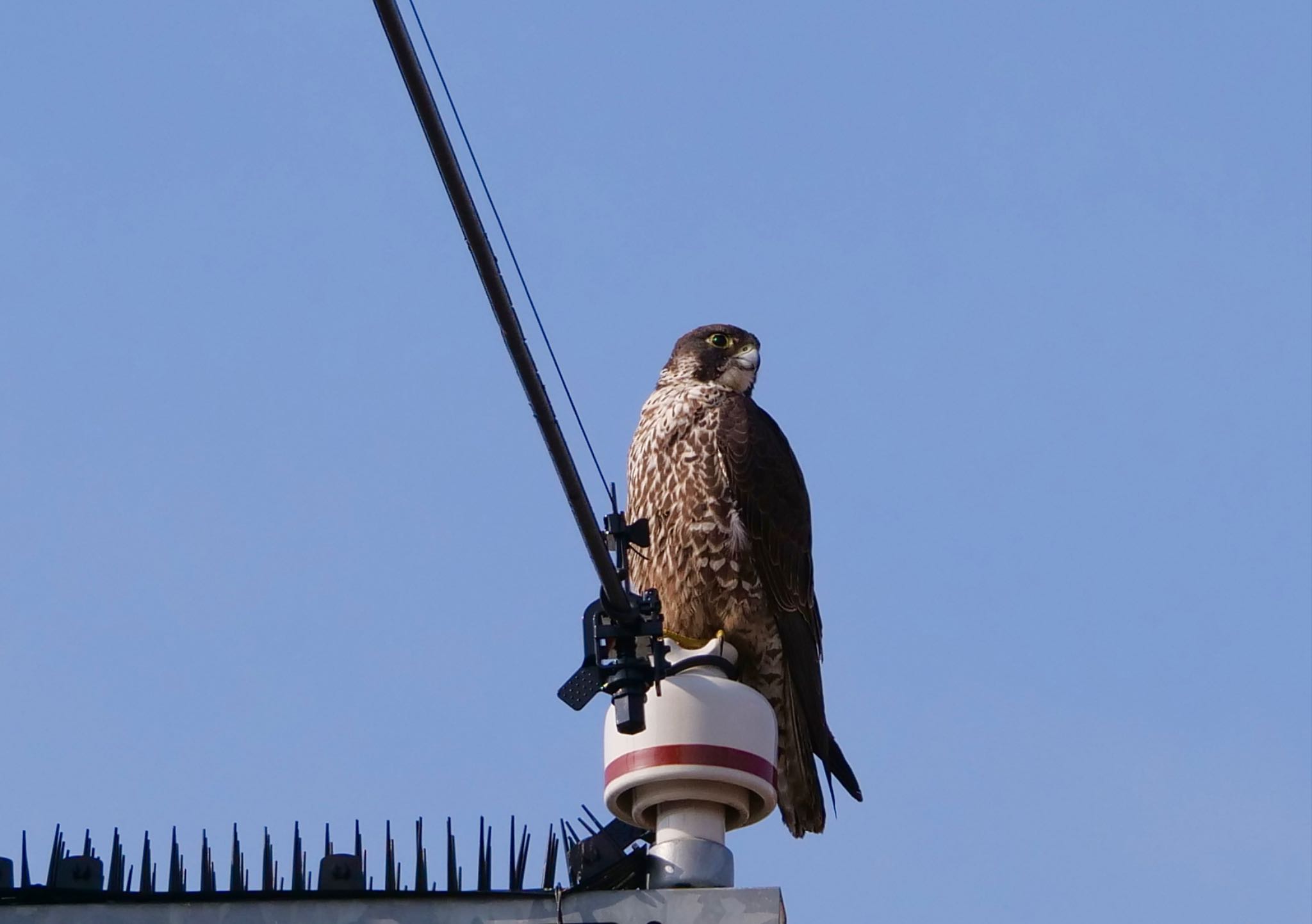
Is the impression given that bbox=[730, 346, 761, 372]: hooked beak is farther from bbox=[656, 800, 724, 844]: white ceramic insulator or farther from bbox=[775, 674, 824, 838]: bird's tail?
bbox=[656, 800, 724, 844]: white ceramic insulator

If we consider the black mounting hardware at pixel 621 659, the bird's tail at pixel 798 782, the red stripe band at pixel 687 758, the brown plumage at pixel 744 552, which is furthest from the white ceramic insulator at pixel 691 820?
the brown plumage at pixel 744 552

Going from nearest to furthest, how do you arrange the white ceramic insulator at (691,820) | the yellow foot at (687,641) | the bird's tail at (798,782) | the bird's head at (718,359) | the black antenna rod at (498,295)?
the black antenna rod at (498,295), the white ceramic insulator at (691,820), the yellow foot at (687,641), the bird's tail at (798,782), the bird's head at (718,359)

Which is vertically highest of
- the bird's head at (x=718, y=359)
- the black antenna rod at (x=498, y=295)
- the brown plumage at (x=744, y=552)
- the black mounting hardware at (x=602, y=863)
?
the bird's head at (x=718, y=359)

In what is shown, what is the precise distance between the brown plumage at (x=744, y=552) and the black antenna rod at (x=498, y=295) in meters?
3.87

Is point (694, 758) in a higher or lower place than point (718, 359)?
lower

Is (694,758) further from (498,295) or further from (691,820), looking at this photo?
(498,295)

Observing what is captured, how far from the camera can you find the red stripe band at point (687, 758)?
6824mm

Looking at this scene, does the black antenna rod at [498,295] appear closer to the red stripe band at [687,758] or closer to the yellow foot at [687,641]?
the red stripe band at [687,758]

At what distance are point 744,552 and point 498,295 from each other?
17.0 feet

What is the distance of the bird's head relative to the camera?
11.3 meters

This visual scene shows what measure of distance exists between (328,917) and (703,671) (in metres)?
1.78

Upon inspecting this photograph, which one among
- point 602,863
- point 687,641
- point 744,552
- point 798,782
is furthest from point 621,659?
point 744,552

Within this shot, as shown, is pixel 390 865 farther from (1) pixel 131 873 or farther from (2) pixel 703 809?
(2) pixel 703 809

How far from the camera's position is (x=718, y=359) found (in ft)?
37.3
